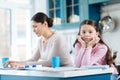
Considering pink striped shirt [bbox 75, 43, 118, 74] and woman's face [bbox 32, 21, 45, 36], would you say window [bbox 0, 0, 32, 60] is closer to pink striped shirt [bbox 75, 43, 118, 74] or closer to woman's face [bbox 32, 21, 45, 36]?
woman's face [bbox 32, 21, 45, 36]

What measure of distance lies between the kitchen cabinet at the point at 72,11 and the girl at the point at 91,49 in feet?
6.67

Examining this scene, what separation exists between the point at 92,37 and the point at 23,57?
3479mm

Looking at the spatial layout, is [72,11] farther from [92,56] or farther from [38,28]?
[92,56]

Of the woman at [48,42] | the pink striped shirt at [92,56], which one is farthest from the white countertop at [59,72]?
the woman at [48,42]

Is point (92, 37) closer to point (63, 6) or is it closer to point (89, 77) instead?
point (89, 77)

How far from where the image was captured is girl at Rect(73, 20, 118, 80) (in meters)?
2.33

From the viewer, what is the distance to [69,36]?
5.16 m

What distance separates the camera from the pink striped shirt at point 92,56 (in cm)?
233

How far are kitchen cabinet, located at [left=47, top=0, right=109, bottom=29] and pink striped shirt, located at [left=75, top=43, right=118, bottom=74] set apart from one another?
6.76ft

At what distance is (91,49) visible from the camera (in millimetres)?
2389

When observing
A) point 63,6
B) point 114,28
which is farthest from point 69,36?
point 114,28

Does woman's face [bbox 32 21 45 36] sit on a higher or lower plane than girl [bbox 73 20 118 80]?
higher

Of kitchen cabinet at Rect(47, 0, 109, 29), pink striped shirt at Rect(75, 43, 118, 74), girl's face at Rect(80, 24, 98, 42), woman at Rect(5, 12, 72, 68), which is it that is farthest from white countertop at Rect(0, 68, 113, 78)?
kitchen cabinet at Rect(47, 0, 109, 29)

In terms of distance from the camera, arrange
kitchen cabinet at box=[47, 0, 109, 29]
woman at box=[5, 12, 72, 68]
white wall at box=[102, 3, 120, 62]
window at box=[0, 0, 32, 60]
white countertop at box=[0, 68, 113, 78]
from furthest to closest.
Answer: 1. window at box=[0, 0, 32, 60]
2. kitchen cabinet at box=[47, 0, 109, 29]
3. white wall at box=[102, 3, 120, 62]
4. woman at box=[5, 12, 72, 68]
5. white countertop at box=[0, 68, 113, 78]
